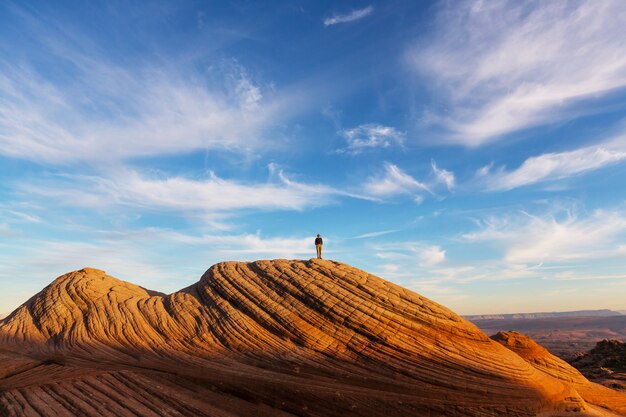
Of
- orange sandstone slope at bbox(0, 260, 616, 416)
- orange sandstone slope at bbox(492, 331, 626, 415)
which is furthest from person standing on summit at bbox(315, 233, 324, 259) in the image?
orange sandstone slope at bbox(492, 331, 626, 415)

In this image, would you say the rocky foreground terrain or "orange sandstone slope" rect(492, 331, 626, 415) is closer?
"orange sandstone slope" rect(492, 331, 626, 415)

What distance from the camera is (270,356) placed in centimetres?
2016

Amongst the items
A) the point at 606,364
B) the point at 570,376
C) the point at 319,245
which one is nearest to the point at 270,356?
the point at 319,245

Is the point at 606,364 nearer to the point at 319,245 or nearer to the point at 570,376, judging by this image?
the point at 570,376

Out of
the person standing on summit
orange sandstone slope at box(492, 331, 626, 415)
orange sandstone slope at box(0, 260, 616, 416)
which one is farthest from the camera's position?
the person standing on summit

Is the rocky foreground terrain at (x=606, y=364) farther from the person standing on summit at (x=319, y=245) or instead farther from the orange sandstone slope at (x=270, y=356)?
the person standing on summit at (x=319, y=245)

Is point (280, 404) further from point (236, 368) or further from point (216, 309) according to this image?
point (216, 309)

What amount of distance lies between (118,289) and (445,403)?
24.3m

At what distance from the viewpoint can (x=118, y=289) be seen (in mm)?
30094

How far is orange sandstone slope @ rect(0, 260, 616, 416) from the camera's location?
56.1 ft

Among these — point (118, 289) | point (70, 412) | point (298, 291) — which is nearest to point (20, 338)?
point (118, 289)

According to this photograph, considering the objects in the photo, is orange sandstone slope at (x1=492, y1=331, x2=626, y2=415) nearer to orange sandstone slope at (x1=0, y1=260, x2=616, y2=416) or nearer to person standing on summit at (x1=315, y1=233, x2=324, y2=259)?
orange sandstone slope at (x1=0, y1=260, x2=616, y2=416)

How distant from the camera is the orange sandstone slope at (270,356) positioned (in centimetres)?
1711

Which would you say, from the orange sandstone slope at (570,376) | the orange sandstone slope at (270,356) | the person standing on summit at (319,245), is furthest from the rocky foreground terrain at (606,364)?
the person standing on summit at (319,245)
